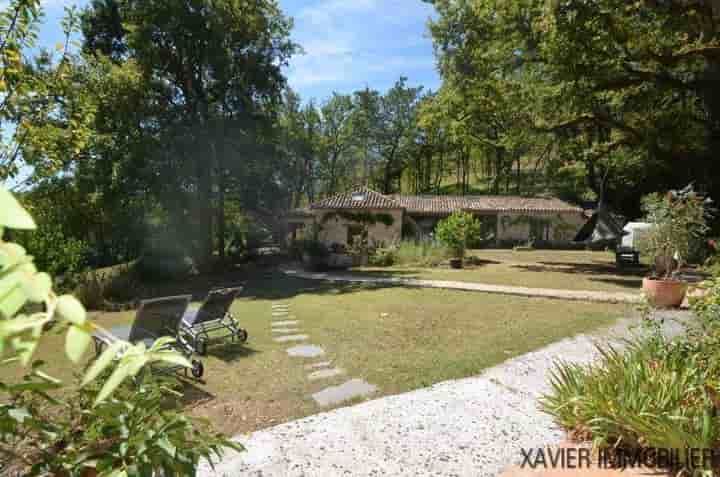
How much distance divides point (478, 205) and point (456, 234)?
1742cm

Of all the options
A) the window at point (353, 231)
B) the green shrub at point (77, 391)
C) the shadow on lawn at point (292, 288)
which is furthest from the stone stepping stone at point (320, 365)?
the window at point (353, 231)

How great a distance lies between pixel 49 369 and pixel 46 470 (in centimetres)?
607

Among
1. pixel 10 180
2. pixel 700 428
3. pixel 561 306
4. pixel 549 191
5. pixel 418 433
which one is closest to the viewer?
pixel 10 180

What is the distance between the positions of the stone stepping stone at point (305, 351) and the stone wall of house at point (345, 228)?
19.2 meters

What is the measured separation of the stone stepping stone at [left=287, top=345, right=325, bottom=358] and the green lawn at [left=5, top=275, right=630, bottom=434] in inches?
5.7

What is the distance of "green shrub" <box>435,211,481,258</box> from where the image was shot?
19000mm

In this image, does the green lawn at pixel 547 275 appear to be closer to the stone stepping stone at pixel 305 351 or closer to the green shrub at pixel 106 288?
the stone stepping stone at pixel 305 351

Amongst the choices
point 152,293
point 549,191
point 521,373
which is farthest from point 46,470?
point 549,191

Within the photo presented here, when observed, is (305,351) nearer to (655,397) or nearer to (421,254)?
(655,397)

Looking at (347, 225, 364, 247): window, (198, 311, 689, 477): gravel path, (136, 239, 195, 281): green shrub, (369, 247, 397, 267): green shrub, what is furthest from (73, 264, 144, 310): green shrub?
(347, 225, 364, 247): window

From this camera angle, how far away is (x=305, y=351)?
6.38m

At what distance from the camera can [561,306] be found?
9.43m

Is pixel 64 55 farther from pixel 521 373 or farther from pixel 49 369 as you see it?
pixel 521 373

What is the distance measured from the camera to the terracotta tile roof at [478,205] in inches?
1337
